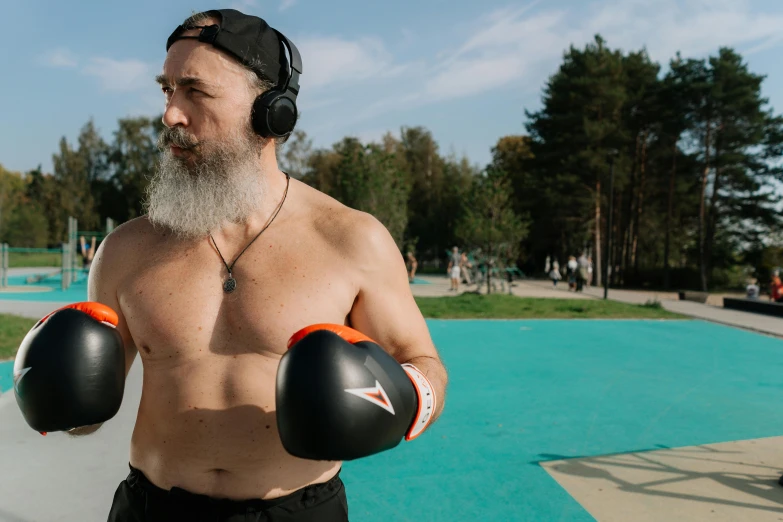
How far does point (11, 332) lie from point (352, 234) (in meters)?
9.67

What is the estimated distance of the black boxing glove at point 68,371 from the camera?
1.56m

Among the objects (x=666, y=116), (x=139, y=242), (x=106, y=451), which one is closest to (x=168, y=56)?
(x=139, y=242)

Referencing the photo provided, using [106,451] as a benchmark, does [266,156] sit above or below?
above

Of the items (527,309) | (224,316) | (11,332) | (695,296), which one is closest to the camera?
(224,316)

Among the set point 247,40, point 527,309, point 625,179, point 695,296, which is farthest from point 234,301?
point 625,179

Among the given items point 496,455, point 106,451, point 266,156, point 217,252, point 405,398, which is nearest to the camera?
point 405,398

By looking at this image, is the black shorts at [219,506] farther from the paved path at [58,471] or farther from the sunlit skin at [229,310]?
the paved path at [58,471]

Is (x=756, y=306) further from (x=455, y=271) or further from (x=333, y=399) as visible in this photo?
(x=333, y=399)

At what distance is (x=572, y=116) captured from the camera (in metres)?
31.0

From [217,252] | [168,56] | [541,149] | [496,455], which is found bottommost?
[496,455]

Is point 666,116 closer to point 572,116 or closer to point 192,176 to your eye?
point 572,116

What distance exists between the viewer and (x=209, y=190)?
1.79 meters

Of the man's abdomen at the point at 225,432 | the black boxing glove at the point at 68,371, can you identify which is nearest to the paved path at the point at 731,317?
the man's abdomen at the point at 225,432

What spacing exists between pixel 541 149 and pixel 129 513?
34.3 m
